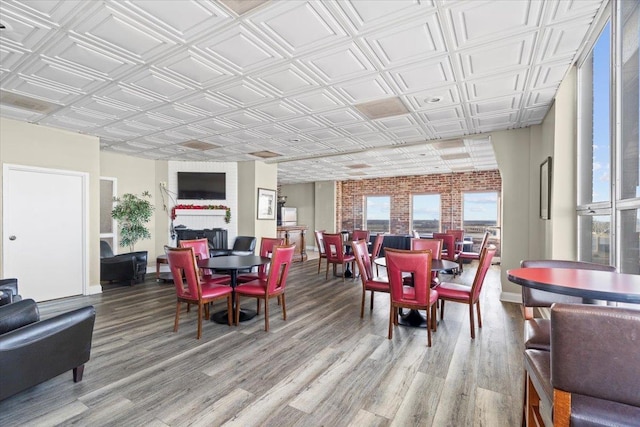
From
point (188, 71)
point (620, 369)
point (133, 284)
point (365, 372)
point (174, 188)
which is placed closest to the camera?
point (620, 369)

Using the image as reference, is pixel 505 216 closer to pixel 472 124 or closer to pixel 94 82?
pixel 472 124

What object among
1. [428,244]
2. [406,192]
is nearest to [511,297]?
[428,244]

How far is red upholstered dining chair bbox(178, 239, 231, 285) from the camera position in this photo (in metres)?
3.97

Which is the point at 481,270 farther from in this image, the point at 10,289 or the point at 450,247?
the point at 10,289

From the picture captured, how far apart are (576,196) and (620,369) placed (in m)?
2.95

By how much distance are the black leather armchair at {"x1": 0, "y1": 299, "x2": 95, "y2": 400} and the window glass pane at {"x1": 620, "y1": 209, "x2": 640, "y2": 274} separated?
12.8 feet

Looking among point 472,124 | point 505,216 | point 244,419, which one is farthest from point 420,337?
point 472,124

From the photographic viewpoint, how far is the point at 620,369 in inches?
32.8

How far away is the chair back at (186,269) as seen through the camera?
3096mm

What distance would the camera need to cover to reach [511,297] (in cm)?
455

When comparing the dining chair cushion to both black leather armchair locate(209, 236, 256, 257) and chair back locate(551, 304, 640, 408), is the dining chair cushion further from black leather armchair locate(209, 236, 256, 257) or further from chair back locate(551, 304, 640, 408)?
black leather armchair locate(209, 236, 256, 257)

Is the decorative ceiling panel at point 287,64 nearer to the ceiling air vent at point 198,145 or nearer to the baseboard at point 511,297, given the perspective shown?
the ceiling air vent at point 198,145

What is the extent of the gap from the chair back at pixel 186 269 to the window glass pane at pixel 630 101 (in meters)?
3.59

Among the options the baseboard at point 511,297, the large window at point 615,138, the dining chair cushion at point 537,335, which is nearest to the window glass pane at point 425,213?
the baseboard at point 511,297
